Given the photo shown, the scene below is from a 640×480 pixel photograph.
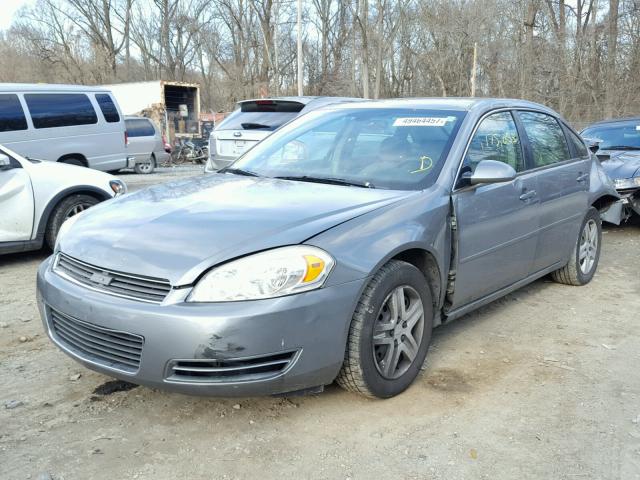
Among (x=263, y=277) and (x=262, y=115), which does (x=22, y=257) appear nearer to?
(x=262, y=115)

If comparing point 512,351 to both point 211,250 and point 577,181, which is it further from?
point 211,250

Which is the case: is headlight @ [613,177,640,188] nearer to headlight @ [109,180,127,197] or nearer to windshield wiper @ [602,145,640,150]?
windshield wiper @ [602,145,640,150]

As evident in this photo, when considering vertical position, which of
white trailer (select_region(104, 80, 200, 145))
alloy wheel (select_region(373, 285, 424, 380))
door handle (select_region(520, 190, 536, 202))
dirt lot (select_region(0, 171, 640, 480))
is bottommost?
dirt lot (select_region(0, 171, 640, 480))

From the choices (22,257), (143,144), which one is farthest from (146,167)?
(22,257)

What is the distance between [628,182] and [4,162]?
293 inches

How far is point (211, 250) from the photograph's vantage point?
268cm

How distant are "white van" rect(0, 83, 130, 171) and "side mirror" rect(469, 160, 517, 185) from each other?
852cm

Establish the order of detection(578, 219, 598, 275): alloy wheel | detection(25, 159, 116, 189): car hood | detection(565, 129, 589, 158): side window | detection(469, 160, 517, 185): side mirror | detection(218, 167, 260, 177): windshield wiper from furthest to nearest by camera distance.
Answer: detection(25, 159, 116, 189): car hood → detection(578, 219, 598, 275): alloy wheel → detection(565, 129, 589, 158): side window → detection(218, 167, 260, 177): windshield wiper → detection(469, 160, 517, 185): side mirror

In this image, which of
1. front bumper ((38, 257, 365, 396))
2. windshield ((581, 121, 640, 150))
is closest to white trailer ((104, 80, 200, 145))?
windshield ((581, 121, 640, 150))

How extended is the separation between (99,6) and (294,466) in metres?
53.7

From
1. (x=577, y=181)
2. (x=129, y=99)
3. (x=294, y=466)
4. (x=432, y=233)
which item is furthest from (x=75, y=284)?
(x=129, y=99)

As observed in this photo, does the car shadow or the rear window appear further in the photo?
the rear window

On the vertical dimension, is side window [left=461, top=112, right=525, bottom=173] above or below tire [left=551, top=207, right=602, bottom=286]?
above

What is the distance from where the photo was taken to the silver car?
17219 mm
